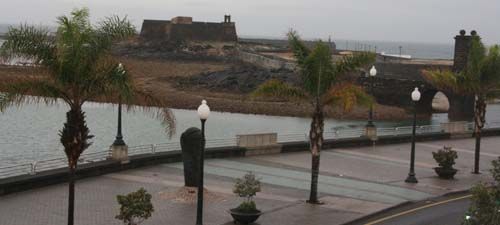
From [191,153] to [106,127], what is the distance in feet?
104

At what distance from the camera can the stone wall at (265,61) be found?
97838 mm

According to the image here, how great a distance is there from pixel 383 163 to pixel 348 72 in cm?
1012

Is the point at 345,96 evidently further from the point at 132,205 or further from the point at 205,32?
the point at 205,32

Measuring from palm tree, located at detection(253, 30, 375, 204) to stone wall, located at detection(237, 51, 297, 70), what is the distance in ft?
225

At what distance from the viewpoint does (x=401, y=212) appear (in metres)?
20.8

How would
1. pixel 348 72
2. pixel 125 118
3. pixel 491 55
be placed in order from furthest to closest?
pixel 125 118 → pixel 491 55 → pixel 348 72

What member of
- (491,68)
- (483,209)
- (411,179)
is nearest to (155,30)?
(491,68)

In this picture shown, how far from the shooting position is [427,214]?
20453 millimetres

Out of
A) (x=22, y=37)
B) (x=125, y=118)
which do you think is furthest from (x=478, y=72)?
(x=125, y=118)

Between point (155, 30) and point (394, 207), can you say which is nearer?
point (394, 207)

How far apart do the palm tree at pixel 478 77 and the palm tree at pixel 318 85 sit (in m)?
8.49

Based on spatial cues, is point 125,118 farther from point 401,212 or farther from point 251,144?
point 401,212

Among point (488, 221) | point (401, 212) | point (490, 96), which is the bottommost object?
point (401, 212)

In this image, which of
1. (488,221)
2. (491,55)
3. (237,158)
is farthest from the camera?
(237,158)
